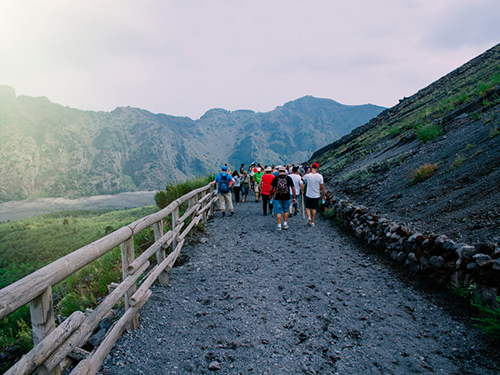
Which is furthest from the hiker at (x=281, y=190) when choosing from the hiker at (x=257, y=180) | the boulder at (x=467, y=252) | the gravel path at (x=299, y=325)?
the hiker at (x=257, y=180)

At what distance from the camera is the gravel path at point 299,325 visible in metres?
2.84

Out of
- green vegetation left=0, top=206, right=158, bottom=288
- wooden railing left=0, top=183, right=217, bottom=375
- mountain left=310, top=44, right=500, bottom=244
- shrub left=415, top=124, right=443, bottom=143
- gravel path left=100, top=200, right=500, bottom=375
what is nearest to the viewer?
Answer: wooden railing left=0, top=183, right=217, bottom=375

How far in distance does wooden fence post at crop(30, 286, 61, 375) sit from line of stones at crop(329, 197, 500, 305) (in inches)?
173

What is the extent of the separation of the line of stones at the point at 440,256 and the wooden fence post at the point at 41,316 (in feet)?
14.4

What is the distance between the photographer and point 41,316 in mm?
1831

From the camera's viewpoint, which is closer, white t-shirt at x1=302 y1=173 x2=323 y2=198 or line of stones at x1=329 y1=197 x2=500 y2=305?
line of stones at x1=329 y1=197 x2=500 y2=305

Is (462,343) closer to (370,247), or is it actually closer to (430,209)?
(370,247)

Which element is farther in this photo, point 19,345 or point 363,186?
point 363,186

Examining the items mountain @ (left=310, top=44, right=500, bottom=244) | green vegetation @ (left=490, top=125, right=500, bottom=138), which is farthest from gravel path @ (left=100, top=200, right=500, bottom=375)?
green vegetation @ (left=490, top=125, right=500, bottom=138)

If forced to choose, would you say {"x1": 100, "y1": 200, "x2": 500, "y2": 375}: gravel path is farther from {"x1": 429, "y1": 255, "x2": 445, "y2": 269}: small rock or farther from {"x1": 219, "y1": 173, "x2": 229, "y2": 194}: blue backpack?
{"x1": 219, "y1": 173, "x2": 229, "y2": 194}: blue backpack

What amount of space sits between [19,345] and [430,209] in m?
8.03

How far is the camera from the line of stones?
11.2 ft

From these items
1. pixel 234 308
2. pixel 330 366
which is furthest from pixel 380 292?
pixel 234 308

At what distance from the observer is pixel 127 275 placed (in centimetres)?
321
